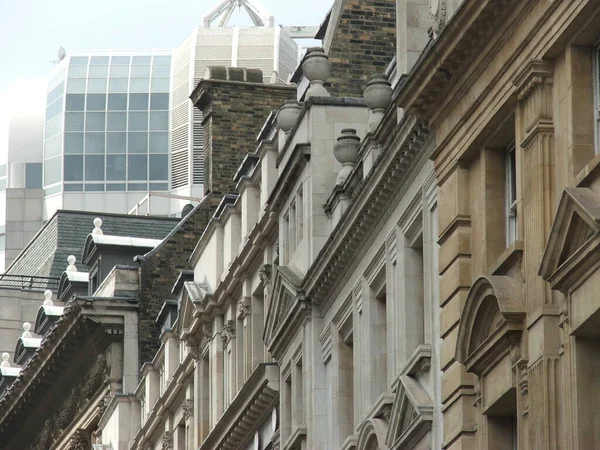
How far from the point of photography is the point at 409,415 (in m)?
35.1

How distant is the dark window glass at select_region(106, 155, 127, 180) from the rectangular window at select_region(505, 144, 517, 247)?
9152 centimetres

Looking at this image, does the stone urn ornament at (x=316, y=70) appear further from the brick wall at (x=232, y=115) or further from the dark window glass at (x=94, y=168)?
the dark window glass at (x=94, y=168)

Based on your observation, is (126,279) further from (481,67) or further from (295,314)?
(481,67)

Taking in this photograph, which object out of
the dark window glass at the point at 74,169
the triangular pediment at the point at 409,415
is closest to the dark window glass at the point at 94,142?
the dark window glass at the point at 74,169

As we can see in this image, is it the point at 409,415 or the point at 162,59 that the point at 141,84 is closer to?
the point at 162,59

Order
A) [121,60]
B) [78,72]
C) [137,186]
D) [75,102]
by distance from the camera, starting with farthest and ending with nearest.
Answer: [121,60] → [78,72] → [75,102] → [137,186]

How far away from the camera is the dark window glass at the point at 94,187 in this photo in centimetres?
12225

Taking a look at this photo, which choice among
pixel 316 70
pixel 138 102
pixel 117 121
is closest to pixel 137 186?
pixel 117 121

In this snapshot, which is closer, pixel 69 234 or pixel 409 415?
pixel 409 415

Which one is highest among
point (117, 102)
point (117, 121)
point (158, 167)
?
point (117, 102)

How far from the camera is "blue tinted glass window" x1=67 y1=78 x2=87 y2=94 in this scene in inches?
4825

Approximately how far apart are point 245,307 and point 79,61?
74230 millimetres

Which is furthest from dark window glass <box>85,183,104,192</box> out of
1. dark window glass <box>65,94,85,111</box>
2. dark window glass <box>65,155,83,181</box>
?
dark window glass <box>65,94,85,111</box>

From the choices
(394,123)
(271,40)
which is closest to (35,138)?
(271,40)
